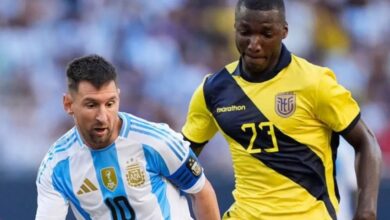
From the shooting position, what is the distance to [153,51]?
12773mm

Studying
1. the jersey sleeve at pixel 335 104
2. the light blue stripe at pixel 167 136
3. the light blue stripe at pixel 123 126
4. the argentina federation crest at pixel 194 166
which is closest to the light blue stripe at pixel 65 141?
the light blue stripe at pixel 123 126

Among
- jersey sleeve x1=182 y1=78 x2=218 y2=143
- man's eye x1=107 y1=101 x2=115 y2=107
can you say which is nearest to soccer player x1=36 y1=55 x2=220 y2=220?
man's eye x1=107 y1=101 x2=115 y2=107

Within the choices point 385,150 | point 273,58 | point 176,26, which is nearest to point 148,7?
point 176,26

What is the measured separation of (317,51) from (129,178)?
22.8 feet

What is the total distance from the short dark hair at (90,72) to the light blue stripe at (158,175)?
1.42ft

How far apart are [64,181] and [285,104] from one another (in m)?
1.26

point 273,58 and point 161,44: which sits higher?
point 161,44

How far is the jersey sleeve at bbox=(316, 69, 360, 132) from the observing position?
6.15 metres

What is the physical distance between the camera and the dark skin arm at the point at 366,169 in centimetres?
598

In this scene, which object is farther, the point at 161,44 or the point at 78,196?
the point at 161,44

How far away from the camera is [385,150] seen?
12.0 metres

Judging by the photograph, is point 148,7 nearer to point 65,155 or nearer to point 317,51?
point 317,51

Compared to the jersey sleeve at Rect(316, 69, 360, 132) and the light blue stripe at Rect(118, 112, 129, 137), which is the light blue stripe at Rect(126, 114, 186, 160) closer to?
the light blue stripe at Rect(118, 112, 129, 137)

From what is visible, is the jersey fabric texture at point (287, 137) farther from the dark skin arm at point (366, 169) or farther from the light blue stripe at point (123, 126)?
the light blue stripe at point (123, 126)
